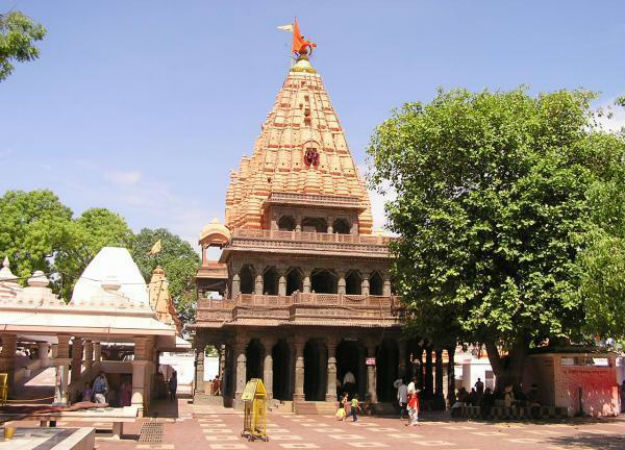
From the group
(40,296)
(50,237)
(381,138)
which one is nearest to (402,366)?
(381,138)

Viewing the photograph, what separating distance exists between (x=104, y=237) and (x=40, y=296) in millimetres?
32703

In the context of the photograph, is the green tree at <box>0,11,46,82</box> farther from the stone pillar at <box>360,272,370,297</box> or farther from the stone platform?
the stone pillar at <box>360,272,370,297</box>

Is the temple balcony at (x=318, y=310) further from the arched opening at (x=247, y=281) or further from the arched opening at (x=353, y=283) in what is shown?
the arched opening at (x=247, y=281)

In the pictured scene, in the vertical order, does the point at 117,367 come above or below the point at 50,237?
below

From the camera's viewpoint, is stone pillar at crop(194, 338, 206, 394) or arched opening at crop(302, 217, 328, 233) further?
arched opening at crop(302, 217, 328, 233)

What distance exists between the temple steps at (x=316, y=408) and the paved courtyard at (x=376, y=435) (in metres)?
4.39

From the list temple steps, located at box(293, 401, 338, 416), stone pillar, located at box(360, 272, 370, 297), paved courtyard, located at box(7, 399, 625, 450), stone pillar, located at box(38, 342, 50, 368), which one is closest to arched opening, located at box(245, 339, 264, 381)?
stone pillar, located at box(360, 272, 370, 297)

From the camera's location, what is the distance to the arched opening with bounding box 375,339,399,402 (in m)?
39.6

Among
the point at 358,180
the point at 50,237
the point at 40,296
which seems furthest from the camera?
the point at 358,180

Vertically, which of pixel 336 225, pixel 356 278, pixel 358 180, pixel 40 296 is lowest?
pixel 40 296

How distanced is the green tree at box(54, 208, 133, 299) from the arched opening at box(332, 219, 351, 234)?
1707cm

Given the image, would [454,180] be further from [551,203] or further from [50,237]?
[50,237]

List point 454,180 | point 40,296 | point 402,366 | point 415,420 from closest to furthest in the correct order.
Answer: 1. point 40,296
2. point 415,420
3. point 454,180
4. point 402,366

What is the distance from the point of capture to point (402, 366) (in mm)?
35969
